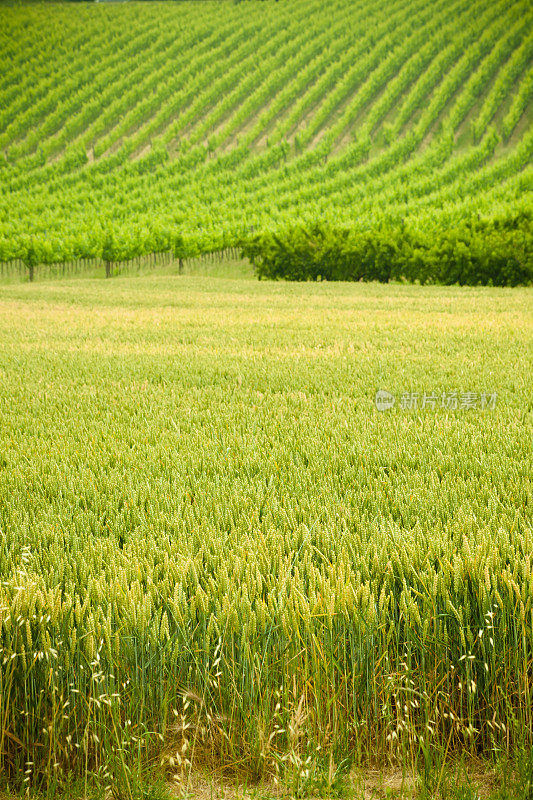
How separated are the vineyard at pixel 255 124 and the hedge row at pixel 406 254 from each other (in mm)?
1133

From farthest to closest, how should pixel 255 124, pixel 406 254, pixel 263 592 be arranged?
pixel 255 124
pixel 406 254
pixel 263 592

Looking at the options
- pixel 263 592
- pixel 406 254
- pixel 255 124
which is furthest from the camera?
pixel 255 124

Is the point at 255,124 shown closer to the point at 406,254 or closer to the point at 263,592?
the point at 406,254

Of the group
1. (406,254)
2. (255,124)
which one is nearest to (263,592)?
(406,254)

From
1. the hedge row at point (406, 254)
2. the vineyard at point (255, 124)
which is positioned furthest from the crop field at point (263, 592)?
the vineyard at point (255, 124)

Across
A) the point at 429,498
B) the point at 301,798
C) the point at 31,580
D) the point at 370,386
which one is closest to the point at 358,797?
the point at 301,798

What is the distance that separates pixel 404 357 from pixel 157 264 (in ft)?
142

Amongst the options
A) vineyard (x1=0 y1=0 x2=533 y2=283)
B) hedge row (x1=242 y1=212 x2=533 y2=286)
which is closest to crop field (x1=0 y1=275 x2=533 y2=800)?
hedge row (x1=242 y1=212 x2=533 y2=286)

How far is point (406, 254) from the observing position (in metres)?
30.7

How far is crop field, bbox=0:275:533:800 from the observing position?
81.2 inches

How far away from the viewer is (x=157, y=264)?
1969 inches

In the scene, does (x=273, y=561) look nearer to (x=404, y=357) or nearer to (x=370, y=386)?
(x=370, y=386)

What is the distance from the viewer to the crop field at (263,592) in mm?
2062

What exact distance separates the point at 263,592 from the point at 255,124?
77.0 m
